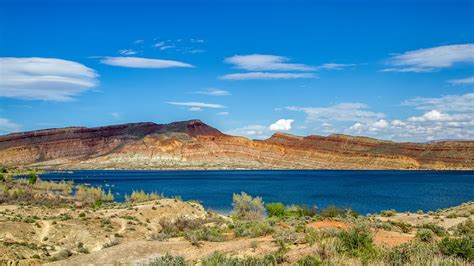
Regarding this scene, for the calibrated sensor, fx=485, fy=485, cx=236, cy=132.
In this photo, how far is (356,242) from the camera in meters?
14.0

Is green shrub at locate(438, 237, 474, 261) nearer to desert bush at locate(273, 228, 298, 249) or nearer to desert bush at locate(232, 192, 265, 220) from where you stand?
desert bush at locate(273, 228, 298, 249)

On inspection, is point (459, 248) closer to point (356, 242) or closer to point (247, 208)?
point (356, 242)

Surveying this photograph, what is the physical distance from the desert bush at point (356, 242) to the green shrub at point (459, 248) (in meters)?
1.87

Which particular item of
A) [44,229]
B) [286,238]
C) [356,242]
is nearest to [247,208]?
[44,229]

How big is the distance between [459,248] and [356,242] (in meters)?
2.72

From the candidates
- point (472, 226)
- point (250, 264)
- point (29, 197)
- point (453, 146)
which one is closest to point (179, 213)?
point (29, 197)

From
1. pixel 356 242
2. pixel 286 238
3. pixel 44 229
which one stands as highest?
pixel 356 242

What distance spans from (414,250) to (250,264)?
3.91m

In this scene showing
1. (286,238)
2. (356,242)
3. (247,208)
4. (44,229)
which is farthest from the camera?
(247,208)

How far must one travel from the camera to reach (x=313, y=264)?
1086 centimetres

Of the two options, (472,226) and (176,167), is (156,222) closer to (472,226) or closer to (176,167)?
(472,226)

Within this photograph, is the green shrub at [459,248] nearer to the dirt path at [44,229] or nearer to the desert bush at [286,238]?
the desert bush at [286,238]

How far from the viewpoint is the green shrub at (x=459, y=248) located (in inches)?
495

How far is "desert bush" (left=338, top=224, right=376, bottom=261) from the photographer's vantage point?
41.8ft
